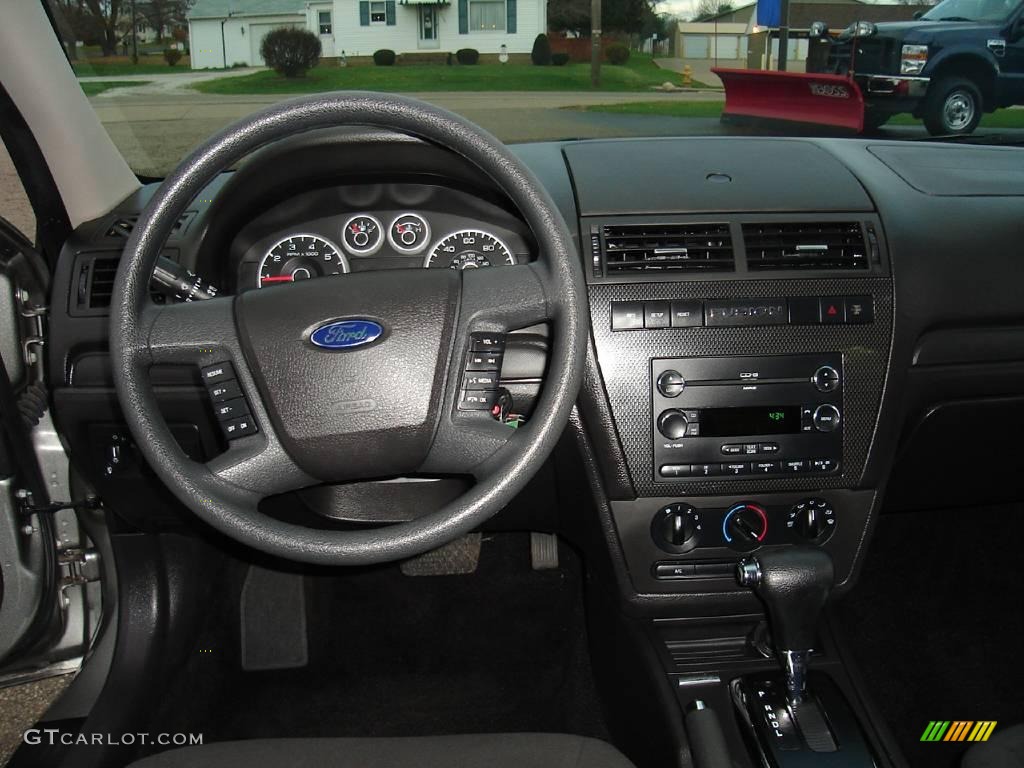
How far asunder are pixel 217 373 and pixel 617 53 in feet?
3.71

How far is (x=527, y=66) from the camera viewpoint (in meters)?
2.06

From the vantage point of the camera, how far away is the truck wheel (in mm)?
2330

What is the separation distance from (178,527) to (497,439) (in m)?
1.18

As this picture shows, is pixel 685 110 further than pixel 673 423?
Yes

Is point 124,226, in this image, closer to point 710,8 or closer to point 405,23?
point 405,23

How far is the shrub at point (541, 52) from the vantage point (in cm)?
205

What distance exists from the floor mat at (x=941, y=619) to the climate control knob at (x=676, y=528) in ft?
2.84

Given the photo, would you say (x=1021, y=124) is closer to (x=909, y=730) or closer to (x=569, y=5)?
(x=569, y=5)

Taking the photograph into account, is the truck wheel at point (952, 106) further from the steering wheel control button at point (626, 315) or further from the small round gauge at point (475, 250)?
the small round gauge at point (475, 250)

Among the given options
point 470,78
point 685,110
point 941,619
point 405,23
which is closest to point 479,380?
point 470,78

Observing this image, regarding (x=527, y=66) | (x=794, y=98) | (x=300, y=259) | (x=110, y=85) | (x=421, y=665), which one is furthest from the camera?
(x=421, y=665)

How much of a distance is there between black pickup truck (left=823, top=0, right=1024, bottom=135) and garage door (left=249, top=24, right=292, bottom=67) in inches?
51.1

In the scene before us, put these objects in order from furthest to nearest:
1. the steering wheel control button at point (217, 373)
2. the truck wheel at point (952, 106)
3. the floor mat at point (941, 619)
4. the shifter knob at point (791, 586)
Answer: the floor mat at point (941, 619) < the truck wheel at point (952, 106) < the shifter knob at point (791, 586) < the steering wheel control button at point (217, 373)

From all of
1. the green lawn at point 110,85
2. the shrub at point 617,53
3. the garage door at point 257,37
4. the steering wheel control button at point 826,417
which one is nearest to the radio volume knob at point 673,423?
the steering wheel control button at point 826,417
